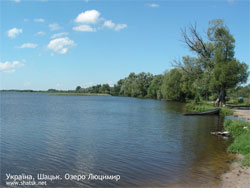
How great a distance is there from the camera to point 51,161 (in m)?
11.5

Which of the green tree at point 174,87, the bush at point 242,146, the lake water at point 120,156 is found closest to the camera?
the lake water at point 120,156

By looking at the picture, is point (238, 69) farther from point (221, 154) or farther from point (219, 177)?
point (219, 177)

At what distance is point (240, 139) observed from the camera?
13.9 m

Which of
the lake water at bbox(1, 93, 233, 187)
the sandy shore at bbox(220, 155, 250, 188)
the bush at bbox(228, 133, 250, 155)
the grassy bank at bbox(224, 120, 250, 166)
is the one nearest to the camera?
the sandy shore at bbox(220, 155, 250, 188)

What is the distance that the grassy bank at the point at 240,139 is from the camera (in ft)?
39.8

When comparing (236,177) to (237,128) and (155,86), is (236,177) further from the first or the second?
(155,86)

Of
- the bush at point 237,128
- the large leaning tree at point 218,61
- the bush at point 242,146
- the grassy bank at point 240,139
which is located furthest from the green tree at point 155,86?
the bush at point 242,146

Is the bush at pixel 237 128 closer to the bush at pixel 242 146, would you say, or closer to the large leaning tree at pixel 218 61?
the bush at pixel 242 146

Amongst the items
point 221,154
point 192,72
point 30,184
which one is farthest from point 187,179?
point 192,72

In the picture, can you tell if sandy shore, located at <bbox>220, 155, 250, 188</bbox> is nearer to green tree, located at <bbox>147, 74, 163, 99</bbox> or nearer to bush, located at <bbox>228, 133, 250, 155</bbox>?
bush, located at <bbox>228, 133, 250, 155</bbox>

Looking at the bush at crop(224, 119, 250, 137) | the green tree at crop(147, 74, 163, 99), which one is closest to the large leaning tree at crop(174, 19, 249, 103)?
the bush at crop(224, 119, 250, 137)

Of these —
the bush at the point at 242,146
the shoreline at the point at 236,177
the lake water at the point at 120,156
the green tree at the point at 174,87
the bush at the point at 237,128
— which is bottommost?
the lake water at the point at 120,156

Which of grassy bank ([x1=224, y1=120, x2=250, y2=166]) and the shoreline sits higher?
grassy bank ([x1=224, y1=120, x2=250, y2=166])

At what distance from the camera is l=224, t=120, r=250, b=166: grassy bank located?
12.1 m
